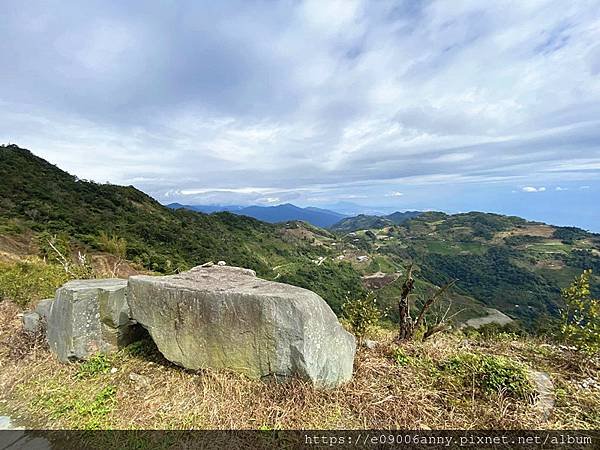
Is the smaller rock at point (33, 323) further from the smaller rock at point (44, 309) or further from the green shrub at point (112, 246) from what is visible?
the green shrub at point (112, 246)

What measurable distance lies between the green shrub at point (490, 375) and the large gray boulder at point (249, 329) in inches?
64.5

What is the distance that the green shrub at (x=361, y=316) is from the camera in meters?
6.52

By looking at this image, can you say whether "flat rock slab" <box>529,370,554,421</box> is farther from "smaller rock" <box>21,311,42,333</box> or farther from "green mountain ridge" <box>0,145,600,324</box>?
"smaller rock" <box>21,311,42,333</box>

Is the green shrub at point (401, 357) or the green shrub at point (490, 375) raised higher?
the green shrub at point (490, 375)

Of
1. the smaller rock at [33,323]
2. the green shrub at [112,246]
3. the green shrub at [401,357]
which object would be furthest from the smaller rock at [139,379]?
the green shrub at [112,246]

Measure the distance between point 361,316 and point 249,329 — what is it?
108 inches

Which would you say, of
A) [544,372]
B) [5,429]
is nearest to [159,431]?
[5,429]

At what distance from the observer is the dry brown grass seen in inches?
162

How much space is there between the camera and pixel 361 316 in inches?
258

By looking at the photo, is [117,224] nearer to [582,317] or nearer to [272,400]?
[272,400]

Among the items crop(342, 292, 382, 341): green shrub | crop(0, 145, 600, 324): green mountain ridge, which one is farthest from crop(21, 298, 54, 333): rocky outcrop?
crop(0, 145, 600, 324): green mountain ridge

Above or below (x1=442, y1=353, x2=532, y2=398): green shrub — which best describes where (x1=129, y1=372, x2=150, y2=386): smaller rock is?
below

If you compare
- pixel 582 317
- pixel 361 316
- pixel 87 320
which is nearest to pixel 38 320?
pixel 87 320

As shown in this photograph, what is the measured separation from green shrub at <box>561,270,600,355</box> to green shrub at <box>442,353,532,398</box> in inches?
65.5
